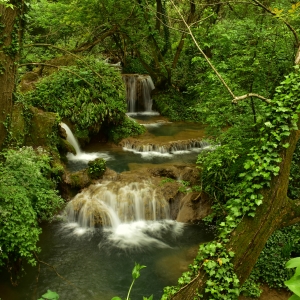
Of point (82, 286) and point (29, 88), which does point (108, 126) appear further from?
point (82, 286)

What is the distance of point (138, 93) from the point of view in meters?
18.7

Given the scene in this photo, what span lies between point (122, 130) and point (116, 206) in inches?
213

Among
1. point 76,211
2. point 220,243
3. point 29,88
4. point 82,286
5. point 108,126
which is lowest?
point 82,286

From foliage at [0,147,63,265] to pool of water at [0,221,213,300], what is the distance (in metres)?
1.00

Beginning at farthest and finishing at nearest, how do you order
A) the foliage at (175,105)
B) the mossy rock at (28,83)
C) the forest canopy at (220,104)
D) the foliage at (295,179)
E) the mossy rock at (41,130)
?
the foliage at (175,105) → the mossy rock at (28,83) → the mossy rock at (41,130) → the foliage at (295,179) → the forest canopy at (220,104)

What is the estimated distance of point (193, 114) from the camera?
1697 cm

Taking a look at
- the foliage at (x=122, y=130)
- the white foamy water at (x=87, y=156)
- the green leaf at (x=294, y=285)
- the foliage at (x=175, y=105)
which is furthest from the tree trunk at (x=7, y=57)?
the foliage at (x=175, y=105)

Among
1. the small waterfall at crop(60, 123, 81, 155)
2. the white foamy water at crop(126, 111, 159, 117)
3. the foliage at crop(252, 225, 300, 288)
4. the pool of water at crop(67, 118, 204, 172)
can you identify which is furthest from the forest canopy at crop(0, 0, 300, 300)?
the white foamy water at crop(126, 111, 159, 117)

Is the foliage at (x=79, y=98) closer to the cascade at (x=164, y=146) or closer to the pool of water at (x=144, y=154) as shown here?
the pool of water at (x=144, y=154)

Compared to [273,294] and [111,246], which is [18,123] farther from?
[273,294]

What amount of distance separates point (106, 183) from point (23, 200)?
4076 millimetres

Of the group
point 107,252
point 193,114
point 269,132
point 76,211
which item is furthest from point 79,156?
point 269,132

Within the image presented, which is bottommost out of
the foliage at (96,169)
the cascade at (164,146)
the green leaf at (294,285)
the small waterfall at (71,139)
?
the foliage at (96,169)

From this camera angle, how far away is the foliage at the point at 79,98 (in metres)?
12.1
